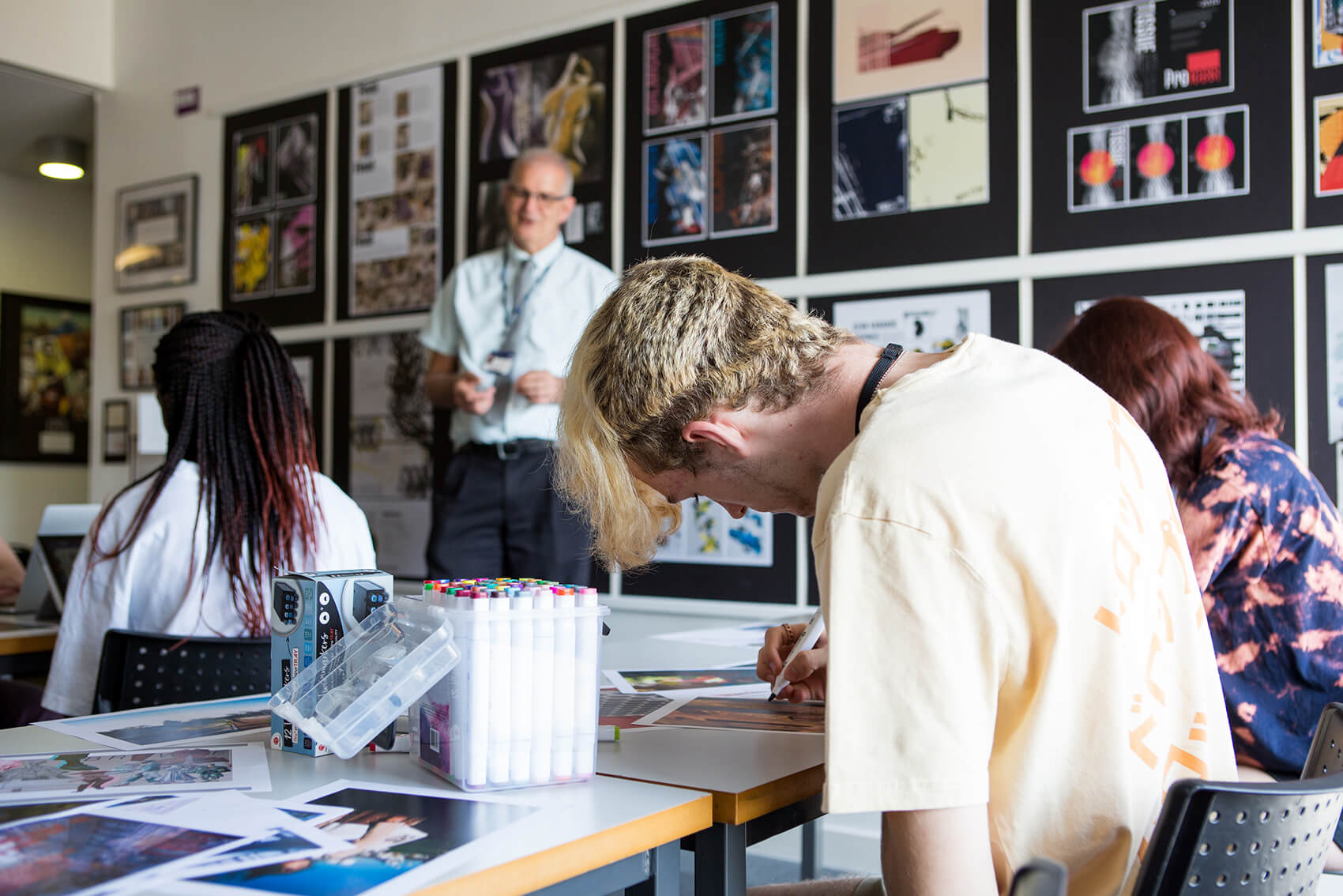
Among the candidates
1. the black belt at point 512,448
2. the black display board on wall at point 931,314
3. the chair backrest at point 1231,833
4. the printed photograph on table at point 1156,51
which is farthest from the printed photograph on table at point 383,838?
the printed photograph on table at point 1156,51

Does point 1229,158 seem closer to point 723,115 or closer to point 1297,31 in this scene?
point 1297,31

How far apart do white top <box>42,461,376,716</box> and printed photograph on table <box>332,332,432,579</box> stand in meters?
2.26

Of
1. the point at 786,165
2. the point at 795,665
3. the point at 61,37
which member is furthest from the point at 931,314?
the point at 61,37

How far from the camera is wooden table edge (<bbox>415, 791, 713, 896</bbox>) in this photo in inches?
31.7

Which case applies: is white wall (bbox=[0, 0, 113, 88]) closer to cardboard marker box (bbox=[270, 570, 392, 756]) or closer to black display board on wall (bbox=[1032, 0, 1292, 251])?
black display board on wall (bbox=[1032, 0, 1292, 251])

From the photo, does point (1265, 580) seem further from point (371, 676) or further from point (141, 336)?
point (141, 336)

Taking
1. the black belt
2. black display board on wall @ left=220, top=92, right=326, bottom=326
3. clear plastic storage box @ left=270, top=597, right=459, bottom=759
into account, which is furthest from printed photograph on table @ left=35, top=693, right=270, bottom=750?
black display board on wall @ left=220, top=92, right=326, bottom=326

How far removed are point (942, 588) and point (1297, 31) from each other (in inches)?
98.1

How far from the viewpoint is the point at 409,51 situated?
4.27 m

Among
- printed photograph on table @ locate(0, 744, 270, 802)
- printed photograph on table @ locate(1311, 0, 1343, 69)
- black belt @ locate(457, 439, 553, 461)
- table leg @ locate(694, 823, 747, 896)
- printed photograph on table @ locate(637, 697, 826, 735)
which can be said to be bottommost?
table leg @ locate(694, 823, 747, 896)

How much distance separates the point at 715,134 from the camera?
3547 mm

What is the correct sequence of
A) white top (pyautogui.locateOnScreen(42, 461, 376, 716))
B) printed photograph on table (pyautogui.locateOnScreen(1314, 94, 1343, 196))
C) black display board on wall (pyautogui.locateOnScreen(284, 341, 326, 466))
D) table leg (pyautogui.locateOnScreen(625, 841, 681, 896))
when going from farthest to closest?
black display board on wall (pyautogui.locateOnScreen(284, 341, 326, 466)) → printed photograph on table (pyautogui.locateOnScreen(1314, 94, 1343, 196)) → white top (pyautogui.locateOnScreen(42, 461, 376, 716)) → table leg (pyautogui.locateOnScreen(625, 841, 681, 896))

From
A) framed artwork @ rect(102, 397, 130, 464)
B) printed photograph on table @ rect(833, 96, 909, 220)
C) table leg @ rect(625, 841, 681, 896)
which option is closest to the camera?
table leg @ rect(625, 841, 681, 896)

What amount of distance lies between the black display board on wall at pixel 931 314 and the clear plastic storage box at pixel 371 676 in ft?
6.46
